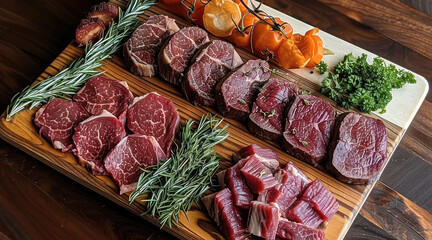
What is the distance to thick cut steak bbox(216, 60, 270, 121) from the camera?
387 centimetres

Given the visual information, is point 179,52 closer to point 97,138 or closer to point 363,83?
point 97,138

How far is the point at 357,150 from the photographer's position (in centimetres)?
366

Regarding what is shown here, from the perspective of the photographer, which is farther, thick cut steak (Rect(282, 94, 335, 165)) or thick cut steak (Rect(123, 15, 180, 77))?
thick cut steak (Rect(123, 15, 180, 77))

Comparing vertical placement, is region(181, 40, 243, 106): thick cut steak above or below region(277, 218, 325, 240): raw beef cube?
above

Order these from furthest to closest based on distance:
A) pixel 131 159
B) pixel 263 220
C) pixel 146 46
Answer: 1. pixel 146 46
2. pixel 131 159
3. pixel 263 220

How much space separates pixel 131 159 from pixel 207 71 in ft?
3.04

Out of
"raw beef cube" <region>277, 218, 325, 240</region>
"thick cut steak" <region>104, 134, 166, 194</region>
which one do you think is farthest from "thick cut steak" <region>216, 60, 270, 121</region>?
"raw beef cube" <region>277, 218, 325, 240</region>

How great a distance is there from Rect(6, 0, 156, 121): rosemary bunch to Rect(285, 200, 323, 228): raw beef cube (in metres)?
1.94

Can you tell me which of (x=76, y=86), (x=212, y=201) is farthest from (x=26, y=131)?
(x=212, y=201)

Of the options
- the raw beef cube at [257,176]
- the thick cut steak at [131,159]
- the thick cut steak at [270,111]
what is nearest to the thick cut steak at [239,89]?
the thick cut steak at [270,111]

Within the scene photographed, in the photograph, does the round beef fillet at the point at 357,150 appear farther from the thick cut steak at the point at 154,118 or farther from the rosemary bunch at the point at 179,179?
the thick cut steak at the point at 154,118

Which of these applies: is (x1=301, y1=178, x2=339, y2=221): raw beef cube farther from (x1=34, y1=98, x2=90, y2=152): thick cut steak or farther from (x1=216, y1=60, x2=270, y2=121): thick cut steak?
(x1=34, y1=98, x2=90, y2=152): thick cut steak

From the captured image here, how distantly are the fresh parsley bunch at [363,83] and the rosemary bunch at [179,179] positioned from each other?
3.69 ft

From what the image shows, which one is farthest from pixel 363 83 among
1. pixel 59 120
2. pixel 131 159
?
pixel 59 120
